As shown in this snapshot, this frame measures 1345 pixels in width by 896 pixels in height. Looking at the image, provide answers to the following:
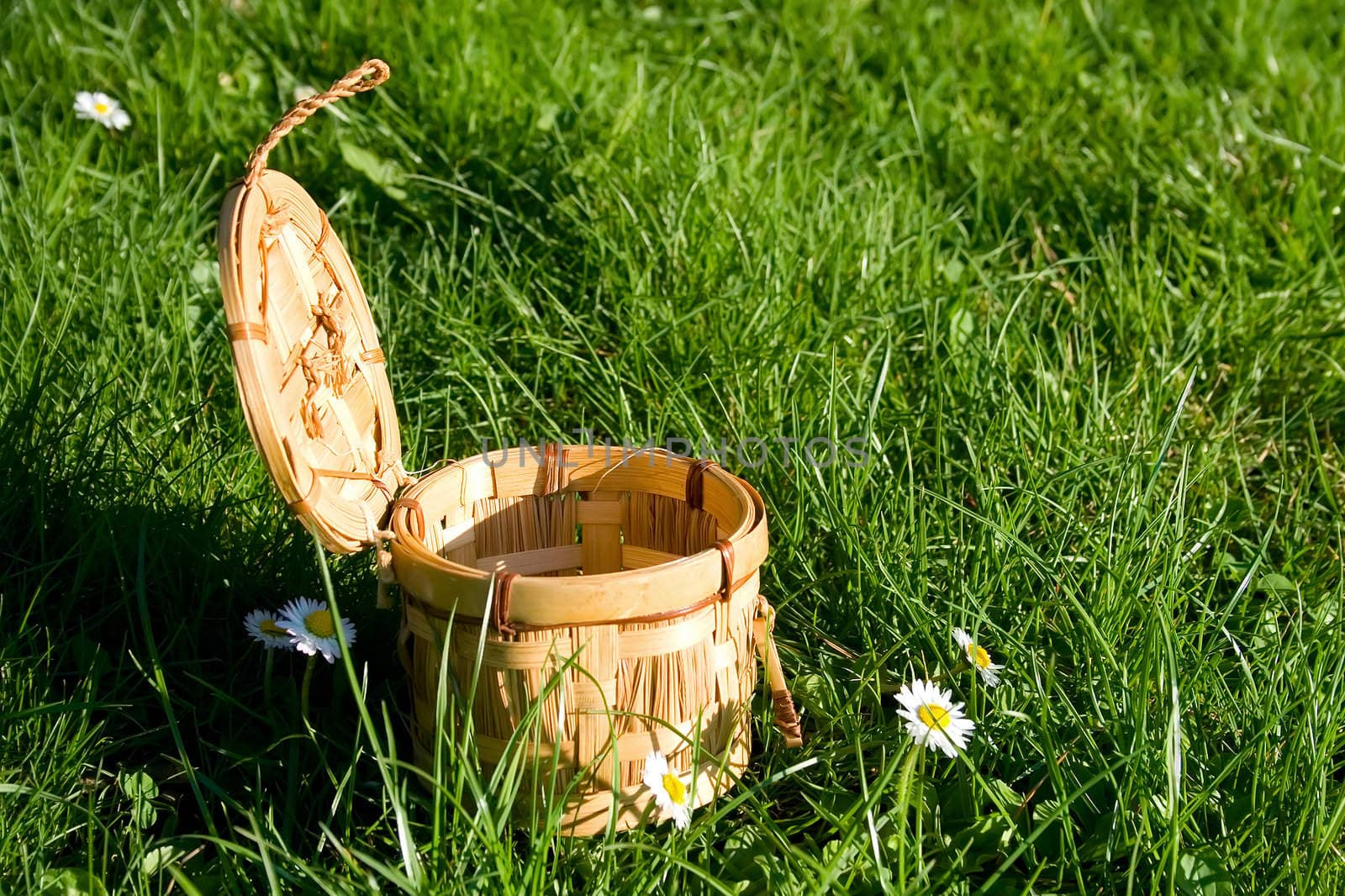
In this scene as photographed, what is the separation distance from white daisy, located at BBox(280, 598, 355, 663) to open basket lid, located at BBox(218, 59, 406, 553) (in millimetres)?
129

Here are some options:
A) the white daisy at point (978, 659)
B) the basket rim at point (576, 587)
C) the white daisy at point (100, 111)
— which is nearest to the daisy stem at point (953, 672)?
the white daisy at point (978, 659)

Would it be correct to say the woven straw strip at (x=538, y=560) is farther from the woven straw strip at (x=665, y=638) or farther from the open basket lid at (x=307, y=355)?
the woven straw strip at (x=665, y=638)

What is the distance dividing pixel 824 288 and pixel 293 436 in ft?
3.95

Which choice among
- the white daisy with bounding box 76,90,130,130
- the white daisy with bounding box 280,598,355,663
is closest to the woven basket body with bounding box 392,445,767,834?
the white daisy with bounding box 280,598,355,663

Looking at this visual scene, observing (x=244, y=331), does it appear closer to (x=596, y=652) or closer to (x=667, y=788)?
(x=596, y=652)

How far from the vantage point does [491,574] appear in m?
1.23

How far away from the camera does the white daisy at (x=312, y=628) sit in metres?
1.42

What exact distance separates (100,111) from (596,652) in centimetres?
197

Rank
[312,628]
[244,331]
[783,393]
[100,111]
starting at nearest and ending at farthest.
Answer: [244,331]
[312,628]
[783,393]
[100,111]

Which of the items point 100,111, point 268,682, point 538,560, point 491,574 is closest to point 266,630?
point 268,682

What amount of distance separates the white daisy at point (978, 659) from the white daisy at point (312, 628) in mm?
706

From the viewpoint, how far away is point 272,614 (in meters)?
1.63

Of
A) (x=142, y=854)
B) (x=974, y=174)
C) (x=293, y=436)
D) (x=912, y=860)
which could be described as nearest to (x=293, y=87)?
(x=974, y=174)

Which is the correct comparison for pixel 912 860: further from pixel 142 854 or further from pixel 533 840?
pixel 142 854
